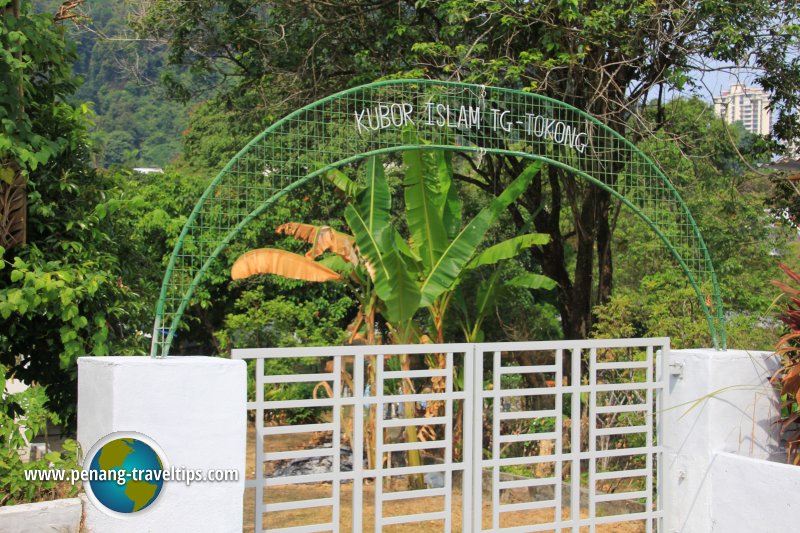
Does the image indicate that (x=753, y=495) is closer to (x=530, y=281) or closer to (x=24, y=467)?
(x=24, y=467)

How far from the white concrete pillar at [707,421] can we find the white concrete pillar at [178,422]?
2907 millimetres

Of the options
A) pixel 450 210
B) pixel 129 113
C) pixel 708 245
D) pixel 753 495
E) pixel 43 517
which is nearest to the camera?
pixel 43 517

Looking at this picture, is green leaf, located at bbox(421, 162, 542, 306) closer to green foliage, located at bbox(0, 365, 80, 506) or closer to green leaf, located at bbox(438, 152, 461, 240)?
green leaf, located at bbox(438, 152, 461, 240)

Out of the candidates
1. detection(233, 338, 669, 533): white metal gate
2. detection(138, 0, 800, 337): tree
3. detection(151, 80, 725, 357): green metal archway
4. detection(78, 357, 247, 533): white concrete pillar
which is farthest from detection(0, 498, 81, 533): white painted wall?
detection(138, 0, 800, 337): tree

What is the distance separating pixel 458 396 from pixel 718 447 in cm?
174

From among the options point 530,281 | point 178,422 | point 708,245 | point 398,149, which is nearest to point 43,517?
point 178,422

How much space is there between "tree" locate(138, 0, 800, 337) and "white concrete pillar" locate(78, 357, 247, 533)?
4.34m

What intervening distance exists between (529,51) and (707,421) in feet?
13.3

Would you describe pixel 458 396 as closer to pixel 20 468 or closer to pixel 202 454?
pixel 202 454

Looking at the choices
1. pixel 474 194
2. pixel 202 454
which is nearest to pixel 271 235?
pixel 474 194

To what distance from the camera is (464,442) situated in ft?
15.4

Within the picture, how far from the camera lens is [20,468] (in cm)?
374

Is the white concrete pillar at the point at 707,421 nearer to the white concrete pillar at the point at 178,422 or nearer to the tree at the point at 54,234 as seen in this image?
the white concrete pillar at the point at 178,422

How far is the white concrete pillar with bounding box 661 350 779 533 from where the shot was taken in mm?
5219
